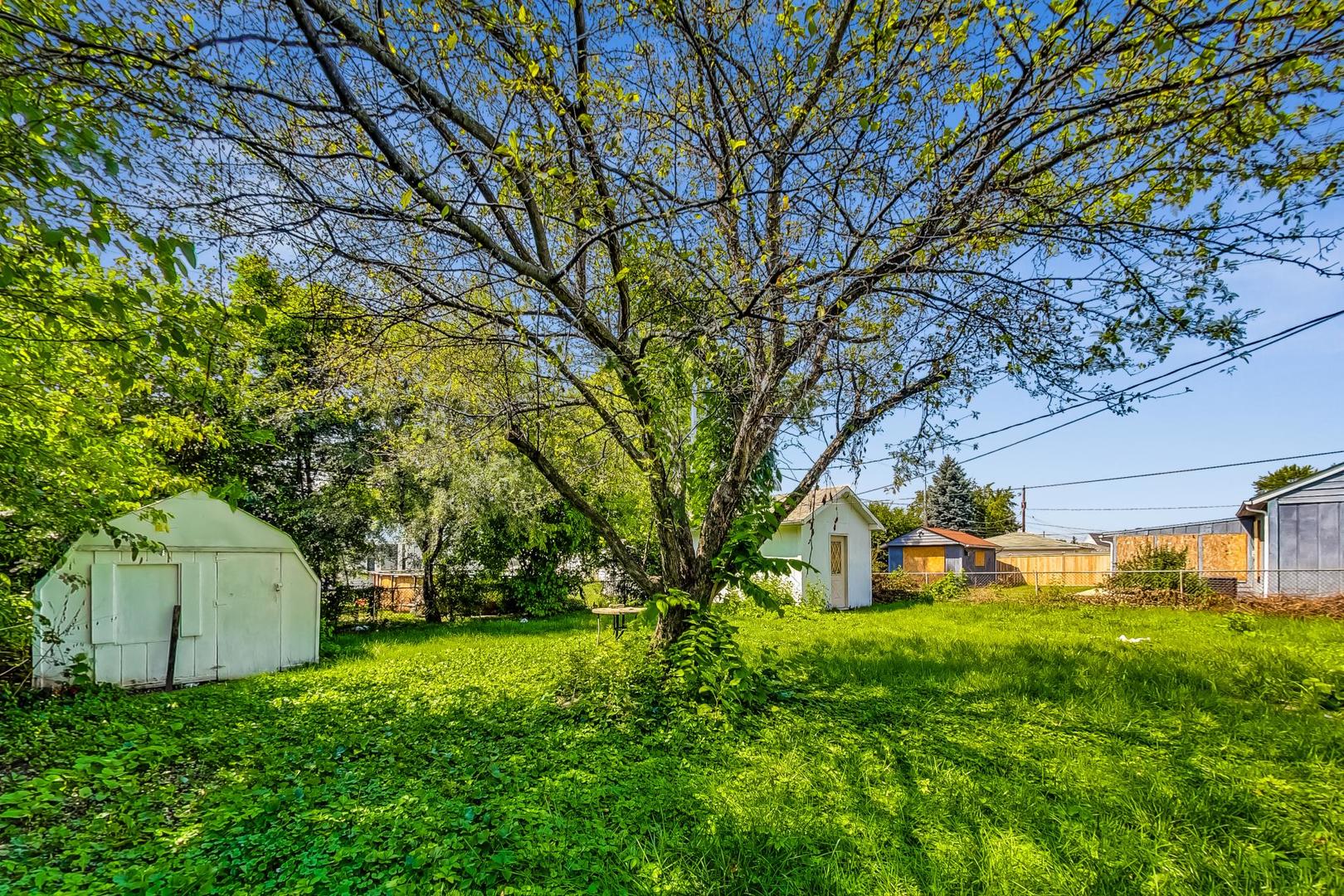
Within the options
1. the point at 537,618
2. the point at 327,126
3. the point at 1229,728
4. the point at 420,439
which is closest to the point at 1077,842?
the point at 1229,728

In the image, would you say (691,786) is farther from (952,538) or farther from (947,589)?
(952,538)

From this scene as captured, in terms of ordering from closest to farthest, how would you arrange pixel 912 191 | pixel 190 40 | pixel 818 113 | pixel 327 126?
pixel 190 40, pixel 327 126, pixel 912 191, pixel 818 113

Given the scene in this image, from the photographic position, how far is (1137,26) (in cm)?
322

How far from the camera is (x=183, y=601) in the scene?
6828 mm

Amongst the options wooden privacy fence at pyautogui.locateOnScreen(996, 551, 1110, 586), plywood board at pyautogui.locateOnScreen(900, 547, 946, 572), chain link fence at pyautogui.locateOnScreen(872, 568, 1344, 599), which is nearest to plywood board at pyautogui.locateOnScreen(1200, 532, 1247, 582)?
chain link fence at pyautogui.locateOnScreen(872, 568, 1344, 599)

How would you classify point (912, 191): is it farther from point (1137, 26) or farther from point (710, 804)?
point (710, 804)

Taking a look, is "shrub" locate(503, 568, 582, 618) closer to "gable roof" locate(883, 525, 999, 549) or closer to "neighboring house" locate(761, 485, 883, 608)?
"neighboring house" locate(761, 485, 883, 608)

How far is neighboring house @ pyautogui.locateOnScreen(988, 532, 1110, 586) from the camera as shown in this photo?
22.9 metres

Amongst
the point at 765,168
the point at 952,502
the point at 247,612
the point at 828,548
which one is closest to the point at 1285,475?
the point at 952,502

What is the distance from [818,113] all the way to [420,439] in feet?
16.1

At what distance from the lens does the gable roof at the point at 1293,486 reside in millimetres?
12812

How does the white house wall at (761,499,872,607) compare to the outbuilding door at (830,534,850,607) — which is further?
the outbuilding door at (830,534,850,607)

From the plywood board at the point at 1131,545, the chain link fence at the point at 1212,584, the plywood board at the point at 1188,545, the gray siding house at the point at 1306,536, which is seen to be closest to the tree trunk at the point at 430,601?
the chain link fence at the point at 1212,584

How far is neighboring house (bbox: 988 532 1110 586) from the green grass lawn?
15.8 m
